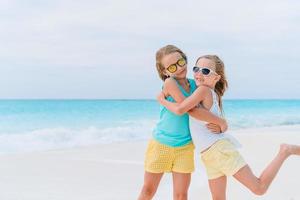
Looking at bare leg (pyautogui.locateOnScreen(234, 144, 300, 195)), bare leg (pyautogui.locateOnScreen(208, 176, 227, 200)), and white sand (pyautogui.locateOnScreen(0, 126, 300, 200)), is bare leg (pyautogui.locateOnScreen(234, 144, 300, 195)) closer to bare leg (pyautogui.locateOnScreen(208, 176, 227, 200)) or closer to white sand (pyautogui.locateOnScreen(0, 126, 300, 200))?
bare leg (pyautogui.locateOnScreen(208, 176, 227, 200))

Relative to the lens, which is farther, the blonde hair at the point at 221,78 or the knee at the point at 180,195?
the knee at the point at 180,195

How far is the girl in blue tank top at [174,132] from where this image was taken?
3.55 meters

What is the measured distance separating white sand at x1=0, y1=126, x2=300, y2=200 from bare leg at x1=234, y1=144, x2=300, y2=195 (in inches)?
71.3

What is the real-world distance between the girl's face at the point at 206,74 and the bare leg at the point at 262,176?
0.63 meters

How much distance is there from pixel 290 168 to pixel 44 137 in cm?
1195

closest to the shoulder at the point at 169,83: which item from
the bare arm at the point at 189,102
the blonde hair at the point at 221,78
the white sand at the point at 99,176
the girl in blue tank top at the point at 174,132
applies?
the girl in blue tank top at the point at 174,132

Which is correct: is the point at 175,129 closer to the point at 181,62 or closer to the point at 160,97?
the point at 160,97

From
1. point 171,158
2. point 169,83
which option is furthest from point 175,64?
point 171,158

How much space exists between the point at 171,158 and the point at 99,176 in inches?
137

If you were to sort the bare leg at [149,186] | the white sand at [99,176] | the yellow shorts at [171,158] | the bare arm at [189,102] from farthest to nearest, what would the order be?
the white sand at [99,176], the bare leg at [149,186], the yellow shorts at [171,158], the bare arm at [189,102]

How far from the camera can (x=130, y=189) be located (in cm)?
617

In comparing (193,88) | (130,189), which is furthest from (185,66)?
(130,189)

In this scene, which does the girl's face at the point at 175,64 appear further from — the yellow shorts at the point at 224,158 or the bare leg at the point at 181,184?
the bare leg at the point at 181,184

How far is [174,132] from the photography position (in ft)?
11.8
